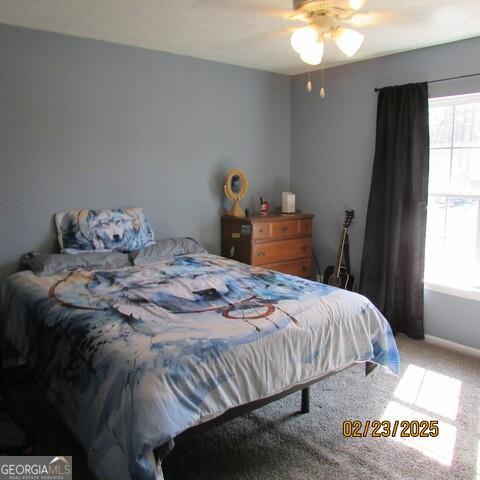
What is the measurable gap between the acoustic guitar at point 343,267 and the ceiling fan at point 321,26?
6.23ft

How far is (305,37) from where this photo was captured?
2410 millimetres

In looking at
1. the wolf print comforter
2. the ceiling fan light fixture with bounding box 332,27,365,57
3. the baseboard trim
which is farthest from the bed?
the ceiling fan light fixture with bounding box 332,27,365,57

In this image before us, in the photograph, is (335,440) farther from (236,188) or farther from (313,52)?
(236,188)

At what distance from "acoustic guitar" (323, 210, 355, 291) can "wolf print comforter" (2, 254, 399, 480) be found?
146 cm

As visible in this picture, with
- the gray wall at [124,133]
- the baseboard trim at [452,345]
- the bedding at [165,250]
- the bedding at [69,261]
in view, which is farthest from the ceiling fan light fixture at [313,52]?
the baseboard trim at [452,345]

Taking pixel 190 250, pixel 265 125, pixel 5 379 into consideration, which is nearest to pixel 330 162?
pixel 265 125

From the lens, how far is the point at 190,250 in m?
3.60

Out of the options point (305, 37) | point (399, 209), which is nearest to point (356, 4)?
point (305, 37)

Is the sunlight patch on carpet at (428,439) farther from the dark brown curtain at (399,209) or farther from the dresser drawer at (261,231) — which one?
the dresser drawer at (261,231)

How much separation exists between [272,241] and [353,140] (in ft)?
3.95

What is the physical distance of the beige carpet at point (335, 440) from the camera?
2.05 meters

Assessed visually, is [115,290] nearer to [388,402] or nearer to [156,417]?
[156,417]

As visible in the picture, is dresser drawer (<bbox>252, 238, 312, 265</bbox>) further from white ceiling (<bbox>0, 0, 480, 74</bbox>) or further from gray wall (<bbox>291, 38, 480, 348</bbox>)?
white ceiling (<bbox>0, 0, 480, 74</bbox>)

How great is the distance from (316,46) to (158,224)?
1988 mm
